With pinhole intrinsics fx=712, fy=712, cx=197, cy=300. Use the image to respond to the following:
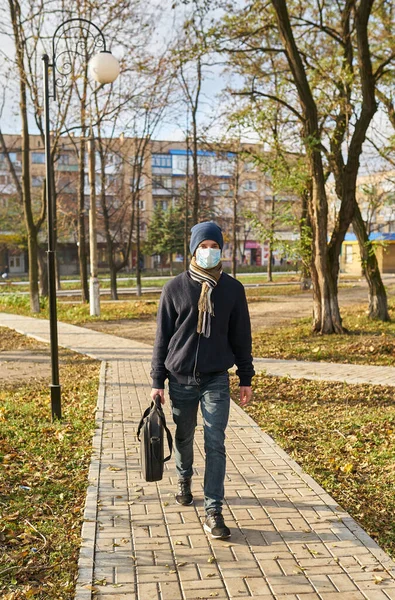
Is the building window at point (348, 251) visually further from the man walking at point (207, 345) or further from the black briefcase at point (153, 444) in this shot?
the black briefcase at point (153, 444)

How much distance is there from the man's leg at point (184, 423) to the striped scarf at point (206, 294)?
17.0 inches

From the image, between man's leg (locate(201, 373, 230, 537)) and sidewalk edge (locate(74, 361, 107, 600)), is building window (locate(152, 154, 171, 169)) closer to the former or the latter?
sidewalk edge (locate(74, 361, 107, 600))

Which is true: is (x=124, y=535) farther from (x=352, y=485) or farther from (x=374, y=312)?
(x=374, y=312)

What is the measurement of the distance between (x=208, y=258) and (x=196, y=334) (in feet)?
1.66

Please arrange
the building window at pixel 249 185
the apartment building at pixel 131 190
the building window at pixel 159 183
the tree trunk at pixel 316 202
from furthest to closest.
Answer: the building window at pixel 249 185
the apartment building at pixel 131 190
the building window at pixel 159 183
the tree trunk at pixel 316 202

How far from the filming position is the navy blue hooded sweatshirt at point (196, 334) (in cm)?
464

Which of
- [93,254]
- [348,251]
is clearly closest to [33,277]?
[93,254]

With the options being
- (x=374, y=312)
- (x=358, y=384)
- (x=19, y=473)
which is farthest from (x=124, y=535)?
(x=374, y=312)

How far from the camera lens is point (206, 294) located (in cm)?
458

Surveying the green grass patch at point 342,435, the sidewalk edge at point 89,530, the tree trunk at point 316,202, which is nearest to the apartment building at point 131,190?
the tree trunk at point 316,202

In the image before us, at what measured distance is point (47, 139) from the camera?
25.4ft

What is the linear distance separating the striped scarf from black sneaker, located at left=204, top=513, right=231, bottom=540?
1173 mm

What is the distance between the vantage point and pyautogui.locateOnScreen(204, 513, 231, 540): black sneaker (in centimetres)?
450

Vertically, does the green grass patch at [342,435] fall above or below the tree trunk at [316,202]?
below
